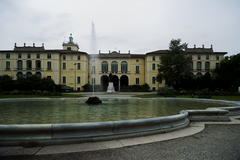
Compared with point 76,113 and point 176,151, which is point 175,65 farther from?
point 176,151

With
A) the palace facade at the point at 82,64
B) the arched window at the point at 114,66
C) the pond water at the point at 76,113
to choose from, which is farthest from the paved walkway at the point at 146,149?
the arched window at the point at 114,66

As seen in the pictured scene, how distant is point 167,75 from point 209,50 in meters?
23.6

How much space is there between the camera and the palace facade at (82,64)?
47.8m

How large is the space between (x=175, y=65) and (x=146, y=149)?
3744cm

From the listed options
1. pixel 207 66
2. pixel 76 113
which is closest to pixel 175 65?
pixel 207 66

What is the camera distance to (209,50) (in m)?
51.4

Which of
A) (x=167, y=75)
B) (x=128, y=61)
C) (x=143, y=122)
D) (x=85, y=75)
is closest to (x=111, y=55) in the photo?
(x=128, y=61)

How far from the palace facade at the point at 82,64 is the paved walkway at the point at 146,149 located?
42155 mm

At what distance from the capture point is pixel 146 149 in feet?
11.3

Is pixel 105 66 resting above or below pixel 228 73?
above

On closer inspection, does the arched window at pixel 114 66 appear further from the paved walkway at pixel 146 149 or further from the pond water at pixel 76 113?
the paved walkway at pixel 146 149

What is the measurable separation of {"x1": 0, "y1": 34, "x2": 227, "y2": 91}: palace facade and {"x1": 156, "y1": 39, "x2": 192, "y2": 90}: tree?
943cm

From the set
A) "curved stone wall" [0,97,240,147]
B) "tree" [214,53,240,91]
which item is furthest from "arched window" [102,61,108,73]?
"curved stone wall" [0,97,240,147]

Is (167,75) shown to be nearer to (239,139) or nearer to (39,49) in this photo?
(239,139)
